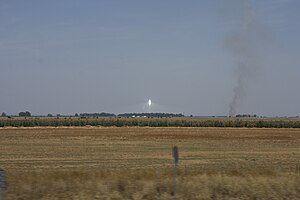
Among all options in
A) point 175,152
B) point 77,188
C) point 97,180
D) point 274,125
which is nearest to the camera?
point 175,152

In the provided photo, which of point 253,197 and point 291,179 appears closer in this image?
point 253,197

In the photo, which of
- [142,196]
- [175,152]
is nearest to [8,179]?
[142,196]

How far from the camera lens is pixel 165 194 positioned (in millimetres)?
11922

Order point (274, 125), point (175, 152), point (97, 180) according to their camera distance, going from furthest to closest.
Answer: point (274, 125), point (97, 180), point (175, 152)

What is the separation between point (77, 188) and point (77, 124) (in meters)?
103

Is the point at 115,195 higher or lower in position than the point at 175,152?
lower

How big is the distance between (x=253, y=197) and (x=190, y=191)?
1.55 meters

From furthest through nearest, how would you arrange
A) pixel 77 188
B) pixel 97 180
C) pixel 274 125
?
pixel 274 125 → pixel 97 180 → pixel 77 188

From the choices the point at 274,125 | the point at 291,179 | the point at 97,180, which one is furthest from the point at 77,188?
the point at 274,125

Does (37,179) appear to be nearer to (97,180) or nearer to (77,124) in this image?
(97,180)

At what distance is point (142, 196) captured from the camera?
11641 mm

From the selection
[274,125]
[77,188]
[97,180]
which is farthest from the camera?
[274,125]

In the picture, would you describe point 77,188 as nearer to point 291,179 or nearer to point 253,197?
point 253,197

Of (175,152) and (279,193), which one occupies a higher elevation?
(175,152)
